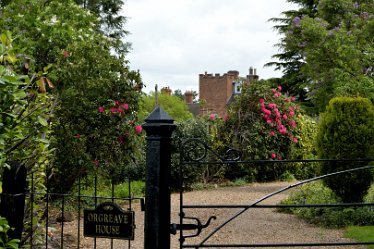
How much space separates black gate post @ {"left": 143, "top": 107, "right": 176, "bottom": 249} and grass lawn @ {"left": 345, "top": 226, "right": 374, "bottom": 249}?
4.50 m

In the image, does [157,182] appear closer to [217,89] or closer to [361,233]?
[361,233]

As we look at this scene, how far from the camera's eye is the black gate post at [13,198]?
3.68m

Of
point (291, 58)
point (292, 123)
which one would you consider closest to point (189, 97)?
point (291, 58)

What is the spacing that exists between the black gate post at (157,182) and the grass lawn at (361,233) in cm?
450

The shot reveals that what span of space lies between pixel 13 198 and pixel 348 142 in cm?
663

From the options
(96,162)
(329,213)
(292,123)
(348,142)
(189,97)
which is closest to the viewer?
(329,213)

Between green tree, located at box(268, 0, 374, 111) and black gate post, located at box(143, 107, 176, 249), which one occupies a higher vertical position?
green tree, located at box(268, 0, 374, 111)

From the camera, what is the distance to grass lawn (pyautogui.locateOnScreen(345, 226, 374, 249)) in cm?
722

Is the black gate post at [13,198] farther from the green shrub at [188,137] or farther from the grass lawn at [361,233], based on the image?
the green shrub at [188,137]

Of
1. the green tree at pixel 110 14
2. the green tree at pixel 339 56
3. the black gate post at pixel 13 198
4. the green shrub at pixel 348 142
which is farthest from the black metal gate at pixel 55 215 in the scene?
the green tree at pixel 110 14

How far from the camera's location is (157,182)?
3510 mm

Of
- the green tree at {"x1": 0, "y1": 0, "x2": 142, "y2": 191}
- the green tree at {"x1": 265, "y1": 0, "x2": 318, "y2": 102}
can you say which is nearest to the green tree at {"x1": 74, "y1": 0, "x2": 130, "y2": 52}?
the green tree at {"x1": 265, "y1": 0, "x2": 318, "y2": 102}

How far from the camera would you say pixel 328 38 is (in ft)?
55.4

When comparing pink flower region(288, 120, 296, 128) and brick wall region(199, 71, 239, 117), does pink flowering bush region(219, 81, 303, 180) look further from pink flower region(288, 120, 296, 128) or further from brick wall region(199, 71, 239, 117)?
brick wall region(199, 71, 239, 117)
